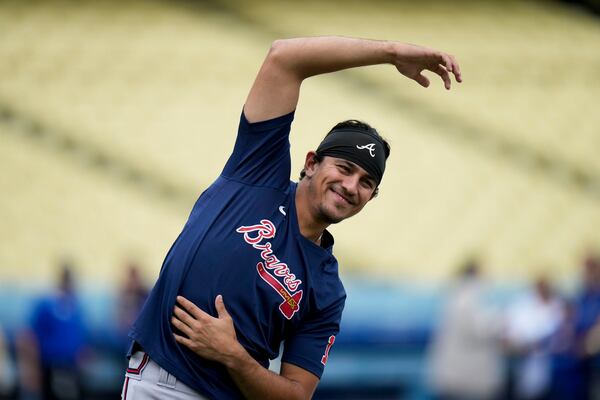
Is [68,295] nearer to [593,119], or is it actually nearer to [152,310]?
[152,310]

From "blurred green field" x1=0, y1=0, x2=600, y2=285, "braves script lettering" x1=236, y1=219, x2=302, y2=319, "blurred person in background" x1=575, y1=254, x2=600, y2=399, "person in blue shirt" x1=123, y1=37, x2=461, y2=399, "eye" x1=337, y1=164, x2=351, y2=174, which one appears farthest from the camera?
"blurred green field" x1=0, y1=0, x2=600, y2=285

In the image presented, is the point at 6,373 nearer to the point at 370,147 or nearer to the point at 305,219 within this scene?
the point at 305,219

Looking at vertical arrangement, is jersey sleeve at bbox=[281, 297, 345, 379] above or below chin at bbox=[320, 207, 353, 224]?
below

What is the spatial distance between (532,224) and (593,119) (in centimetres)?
231

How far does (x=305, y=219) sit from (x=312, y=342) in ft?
1.53

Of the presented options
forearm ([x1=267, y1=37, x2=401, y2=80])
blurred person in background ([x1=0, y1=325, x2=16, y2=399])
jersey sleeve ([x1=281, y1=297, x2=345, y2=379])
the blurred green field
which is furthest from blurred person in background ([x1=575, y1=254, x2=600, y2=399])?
forearm ([x1=267, y1=37, x2=401, y2=80])

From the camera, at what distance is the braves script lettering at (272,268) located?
353cm

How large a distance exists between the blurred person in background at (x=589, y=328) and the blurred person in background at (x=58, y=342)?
493 cm

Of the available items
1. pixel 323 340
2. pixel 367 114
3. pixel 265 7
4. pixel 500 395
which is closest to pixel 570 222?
pixel 367 114

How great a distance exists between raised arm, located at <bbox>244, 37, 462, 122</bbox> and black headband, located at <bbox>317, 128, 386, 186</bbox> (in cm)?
22

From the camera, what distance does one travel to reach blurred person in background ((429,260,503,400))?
991 cm

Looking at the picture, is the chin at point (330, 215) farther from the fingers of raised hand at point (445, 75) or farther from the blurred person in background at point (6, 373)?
the blurred person in background at point (6, 373)

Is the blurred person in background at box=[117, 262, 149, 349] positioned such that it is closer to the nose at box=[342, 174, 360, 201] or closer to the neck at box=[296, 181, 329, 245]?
the neck at box=[296, 181, 329, 245]

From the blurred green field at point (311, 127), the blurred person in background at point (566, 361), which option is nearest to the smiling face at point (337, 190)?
the blurred person in background at point (566, 361)
